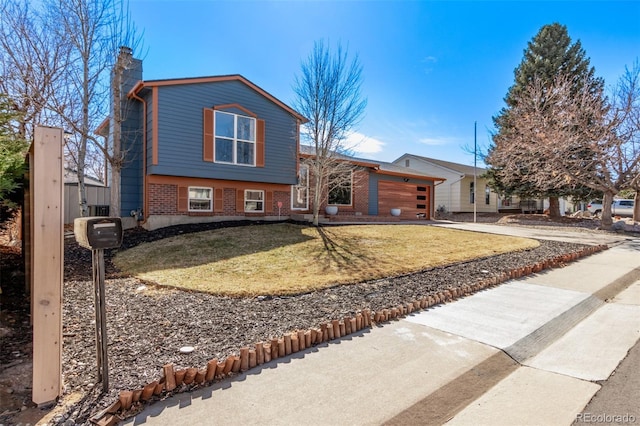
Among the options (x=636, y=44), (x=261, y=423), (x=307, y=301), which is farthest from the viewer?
(x=636, y=44)

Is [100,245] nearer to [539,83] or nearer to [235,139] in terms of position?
[235,139]

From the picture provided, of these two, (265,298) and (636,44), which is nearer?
(265,298)

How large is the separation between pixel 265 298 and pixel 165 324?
1407 mm

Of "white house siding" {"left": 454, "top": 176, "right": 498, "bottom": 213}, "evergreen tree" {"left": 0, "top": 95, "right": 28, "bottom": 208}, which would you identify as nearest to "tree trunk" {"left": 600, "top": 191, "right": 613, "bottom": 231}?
"white house siding" {"left": 454, "top": 176, "right": 498, "bottom": 213}

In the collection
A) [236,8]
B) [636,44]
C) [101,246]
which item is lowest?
[101,246]

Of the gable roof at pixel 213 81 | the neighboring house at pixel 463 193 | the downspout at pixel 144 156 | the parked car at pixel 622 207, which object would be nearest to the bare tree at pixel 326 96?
the gable roof at pixel 213 81

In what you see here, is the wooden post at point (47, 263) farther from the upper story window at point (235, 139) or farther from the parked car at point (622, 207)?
the parked car at point (622, 207)

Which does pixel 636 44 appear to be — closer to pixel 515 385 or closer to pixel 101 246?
pixel 515 385

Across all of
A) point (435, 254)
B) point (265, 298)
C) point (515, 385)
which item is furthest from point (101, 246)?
point (435, 254)

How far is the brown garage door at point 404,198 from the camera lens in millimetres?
18938

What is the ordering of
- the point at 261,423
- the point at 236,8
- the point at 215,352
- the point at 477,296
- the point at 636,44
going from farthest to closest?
the point at 636,44, the point at 236,8, the point at 477,296, the point at 215,352, the point at 261,423

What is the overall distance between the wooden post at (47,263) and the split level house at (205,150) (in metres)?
9.49

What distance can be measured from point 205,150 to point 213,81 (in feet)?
8.35

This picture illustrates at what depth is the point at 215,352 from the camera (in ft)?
10.7
